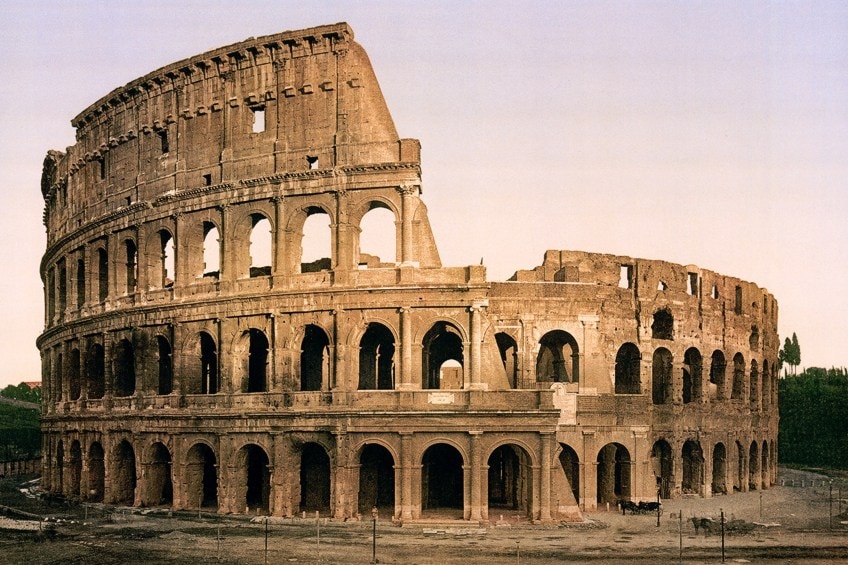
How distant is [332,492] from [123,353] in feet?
43.0

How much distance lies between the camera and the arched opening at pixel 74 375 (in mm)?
40875

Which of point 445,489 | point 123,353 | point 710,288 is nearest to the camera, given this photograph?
point 445,489

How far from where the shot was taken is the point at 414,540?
1068 inches

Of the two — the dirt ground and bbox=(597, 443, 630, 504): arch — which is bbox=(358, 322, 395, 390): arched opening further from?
bbox=(597, 443, 630, 504): arch

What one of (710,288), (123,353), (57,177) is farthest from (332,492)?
(57,177)

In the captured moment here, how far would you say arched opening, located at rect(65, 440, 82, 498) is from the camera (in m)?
39.2

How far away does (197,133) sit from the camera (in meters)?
35.6

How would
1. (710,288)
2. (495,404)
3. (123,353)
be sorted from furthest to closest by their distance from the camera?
(710,288) < (123,353) < (495,404)

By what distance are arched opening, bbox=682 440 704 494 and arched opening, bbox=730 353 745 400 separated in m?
5.25

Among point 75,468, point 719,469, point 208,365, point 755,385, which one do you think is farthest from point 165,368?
point 755,385

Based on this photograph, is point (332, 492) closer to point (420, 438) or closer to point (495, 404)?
point (420, 438)

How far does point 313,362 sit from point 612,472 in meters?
14.1

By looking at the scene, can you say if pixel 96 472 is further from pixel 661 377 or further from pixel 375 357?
pixel 661 377

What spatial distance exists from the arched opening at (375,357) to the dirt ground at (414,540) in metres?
6.36
